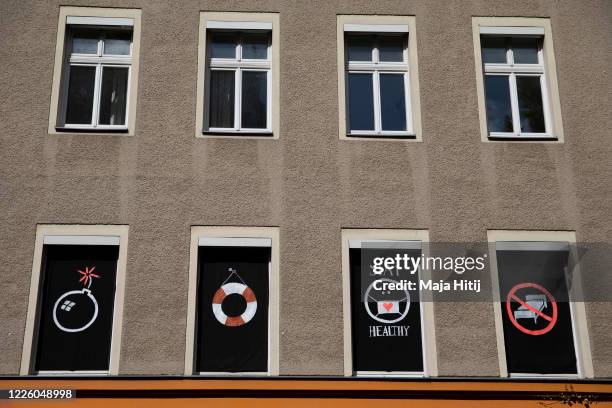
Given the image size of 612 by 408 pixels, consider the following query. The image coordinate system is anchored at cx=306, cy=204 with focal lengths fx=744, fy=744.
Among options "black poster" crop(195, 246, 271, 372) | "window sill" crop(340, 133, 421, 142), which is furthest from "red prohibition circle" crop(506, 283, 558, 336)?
"black poster" crop(195, 246, 271, 372)

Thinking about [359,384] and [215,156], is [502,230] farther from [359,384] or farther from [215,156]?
[215,156]

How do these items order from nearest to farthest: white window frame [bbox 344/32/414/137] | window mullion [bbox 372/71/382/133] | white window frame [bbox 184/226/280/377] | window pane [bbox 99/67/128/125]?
1. white window frame [bbox 184/226/280/377]
2. window pane [bbox 99/67/128/125]
3. window mullion [bbox 372/71/382/133]
4. white window frame [bbox 344/32/414/137]

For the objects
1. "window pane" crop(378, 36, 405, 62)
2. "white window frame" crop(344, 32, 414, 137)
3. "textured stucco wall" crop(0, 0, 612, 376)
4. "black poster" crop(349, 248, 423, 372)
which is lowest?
"black poster" crop(349, 248, 423, 372)

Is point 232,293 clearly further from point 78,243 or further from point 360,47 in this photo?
point 360,47

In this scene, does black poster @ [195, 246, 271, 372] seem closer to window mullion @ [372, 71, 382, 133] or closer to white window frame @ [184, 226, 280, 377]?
white window frame @ [184, 226, 280, 377]

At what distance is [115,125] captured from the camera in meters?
9.48

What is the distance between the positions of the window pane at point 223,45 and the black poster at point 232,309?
8.80ft

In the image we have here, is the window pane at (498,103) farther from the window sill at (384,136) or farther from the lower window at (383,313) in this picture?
the lower window at (383,313)

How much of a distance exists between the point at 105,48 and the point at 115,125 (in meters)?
1.15

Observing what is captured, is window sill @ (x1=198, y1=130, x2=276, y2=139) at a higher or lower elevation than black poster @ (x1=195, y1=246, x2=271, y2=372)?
higher

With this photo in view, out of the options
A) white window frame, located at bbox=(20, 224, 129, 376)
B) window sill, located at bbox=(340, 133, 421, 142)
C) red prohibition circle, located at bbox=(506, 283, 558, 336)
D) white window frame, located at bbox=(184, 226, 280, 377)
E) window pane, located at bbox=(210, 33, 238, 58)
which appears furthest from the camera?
window pane, located at bbox=(210, 33, 238, 58)

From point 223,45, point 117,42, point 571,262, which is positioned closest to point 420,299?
point 571,262

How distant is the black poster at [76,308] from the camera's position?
8703 millimetres

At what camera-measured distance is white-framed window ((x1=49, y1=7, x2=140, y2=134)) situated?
954cm
